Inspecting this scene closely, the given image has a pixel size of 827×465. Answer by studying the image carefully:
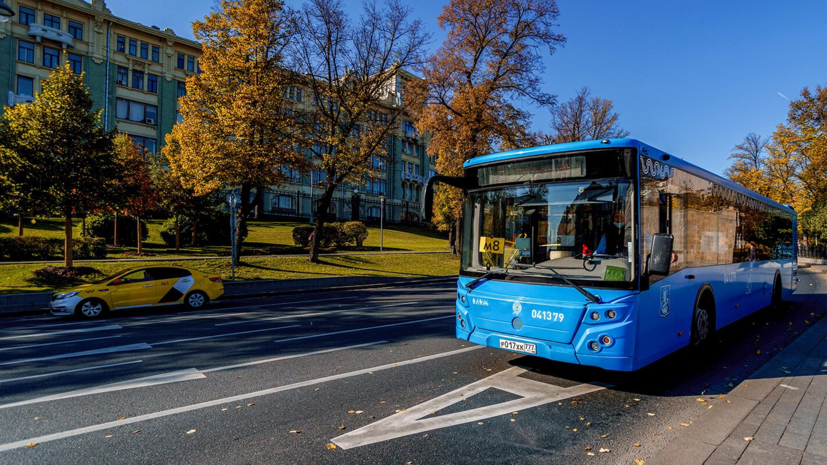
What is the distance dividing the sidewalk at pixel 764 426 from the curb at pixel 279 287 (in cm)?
1514

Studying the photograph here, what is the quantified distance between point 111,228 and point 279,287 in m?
14.9

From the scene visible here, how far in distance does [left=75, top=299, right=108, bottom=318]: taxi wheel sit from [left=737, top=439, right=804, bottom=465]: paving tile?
13.7 m

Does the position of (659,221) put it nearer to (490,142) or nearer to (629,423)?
(629,423)

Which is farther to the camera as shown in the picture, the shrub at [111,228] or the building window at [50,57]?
the building window at [50,57]

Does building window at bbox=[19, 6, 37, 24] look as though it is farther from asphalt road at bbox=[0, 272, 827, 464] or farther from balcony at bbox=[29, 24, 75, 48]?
asphalt road at bbox=[0, 272, 827, 464]

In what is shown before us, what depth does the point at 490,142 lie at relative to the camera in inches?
1131

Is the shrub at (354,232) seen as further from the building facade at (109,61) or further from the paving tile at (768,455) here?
the paving tile at (768,455)

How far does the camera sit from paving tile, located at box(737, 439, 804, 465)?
145 inches

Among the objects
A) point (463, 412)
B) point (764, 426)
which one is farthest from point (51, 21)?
point (764, 426)

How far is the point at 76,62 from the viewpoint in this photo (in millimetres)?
41531

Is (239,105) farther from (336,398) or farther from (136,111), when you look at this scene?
(136,111)

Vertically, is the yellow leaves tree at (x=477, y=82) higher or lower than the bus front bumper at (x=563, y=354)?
higher

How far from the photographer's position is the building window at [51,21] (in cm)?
4003

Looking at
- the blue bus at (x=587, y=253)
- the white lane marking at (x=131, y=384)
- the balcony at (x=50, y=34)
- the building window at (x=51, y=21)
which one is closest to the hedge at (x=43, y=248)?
the white lane marking at (x=131, y=384)
